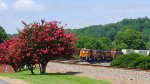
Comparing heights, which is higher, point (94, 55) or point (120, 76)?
point (94, 55)

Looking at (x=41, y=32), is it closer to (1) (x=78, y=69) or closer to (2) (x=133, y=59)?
(1) (x=78, y=69)

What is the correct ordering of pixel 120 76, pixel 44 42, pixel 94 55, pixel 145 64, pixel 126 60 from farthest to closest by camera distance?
pixel 94 55, pixel 126 60, pixel 145 64, pixel 44 42, pixel 120 76

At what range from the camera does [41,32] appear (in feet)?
110

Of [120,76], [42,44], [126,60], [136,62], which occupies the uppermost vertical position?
[42,44]

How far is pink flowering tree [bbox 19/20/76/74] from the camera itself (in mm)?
33438

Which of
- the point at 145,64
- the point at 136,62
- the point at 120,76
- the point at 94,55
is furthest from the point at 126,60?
the point at 94,55

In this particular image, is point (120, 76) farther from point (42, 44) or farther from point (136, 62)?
point (136, 62)

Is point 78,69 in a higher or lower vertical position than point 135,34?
lower

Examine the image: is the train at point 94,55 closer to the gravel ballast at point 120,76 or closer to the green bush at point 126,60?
the green bush at point 126,60

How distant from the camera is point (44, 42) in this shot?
3362cm

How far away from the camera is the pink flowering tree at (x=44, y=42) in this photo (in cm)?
3344


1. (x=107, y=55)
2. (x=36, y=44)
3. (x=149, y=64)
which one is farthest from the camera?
(x=107, y=55)

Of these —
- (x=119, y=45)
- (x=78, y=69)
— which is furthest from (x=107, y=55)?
(x=119, y=45)

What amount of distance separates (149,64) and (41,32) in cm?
1042
